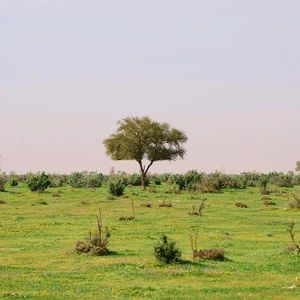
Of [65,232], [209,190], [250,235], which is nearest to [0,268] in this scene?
[65,232]

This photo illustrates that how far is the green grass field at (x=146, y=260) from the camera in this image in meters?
17.2

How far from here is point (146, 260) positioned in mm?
22031

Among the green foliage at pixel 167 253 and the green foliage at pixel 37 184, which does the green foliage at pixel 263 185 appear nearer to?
the green foliage at pixel 37 184

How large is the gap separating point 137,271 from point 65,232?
40.6 feet

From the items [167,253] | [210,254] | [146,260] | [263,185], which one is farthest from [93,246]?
[263,185]

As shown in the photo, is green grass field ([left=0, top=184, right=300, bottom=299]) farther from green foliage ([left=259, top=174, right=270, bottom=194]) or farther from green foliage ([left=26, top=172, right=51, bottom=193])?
green foliage ([left=26, top=172, right=51, bottom=193])

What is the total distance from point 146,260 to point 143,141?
6448cm

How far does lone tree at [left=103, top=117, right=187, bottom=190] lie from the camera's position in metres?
86.2

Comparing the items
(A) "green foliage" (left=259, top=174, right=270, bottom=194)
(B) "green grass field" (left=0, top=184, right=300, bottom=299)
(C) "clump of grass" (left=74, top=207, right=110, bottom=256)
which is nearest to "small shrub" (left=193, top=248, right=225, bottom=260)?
(B) "green grass field" (left=0, top=184, right=300, bottom=299)

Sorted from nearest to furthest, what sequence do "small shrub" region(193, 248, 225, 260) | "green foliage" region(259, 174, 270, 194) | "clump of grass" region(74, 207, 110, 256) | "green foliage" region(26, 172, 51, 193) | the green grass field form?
the green grass field < "small shrub" region(193, 248, 225, 260) < "clump of grass" region(74, 207, 110, 256) < "green foliage" region(259, 174, 270, 194) < "green foliage" region(26, 172, 51, 193)

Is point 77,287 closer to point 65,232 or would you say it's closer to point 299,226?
point 65,232

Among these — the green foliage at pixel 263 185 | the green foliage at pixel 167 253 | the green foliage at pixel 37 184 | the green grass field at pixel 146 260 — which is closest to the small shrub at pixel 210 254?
the green grass field at pixel 146 260

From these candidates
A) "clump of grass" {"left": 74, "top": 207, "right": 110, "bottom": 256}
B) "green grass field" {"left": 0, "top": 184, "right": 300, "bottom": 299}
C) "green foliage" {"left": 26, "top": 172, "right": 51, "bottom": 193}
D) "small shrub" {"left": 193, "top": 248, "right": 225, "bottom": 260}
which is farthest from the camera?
"green foliage" {"left": 26, "top": 172, "right": 51, "bottom": 193}

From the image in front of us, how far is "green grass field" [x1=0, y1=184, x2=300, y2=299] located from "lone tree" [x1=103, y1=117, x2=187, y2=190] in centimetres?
4447
